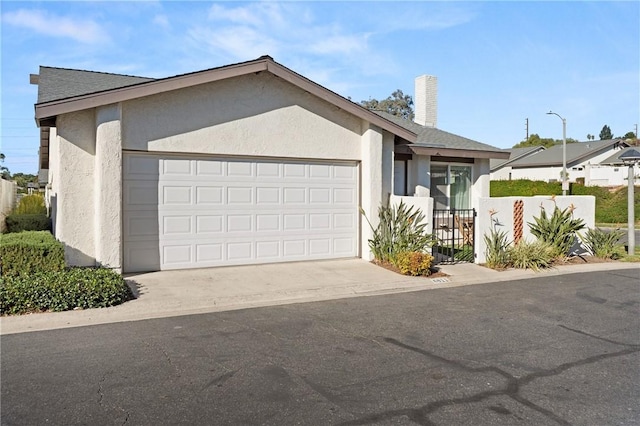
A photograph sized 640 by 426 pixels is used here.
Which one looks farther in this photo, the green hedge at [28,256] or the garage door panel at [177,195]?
the garage door panel at [177,195]

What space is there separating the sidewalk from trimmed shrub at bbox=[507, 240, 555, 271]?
329 mm

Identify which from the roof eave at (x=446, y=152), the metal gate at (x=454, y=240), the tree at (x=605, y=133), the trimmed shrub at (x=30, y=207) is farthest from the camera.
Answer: the tree at (x=605, y=133)

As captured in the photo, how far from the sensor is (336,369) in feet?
17.4

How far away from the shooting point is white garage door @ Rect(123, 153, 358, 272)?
409 inches

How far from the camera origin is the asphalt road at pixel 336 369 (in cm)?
425

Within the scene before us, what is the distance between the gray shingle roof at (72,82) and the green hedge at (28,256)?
114 inches

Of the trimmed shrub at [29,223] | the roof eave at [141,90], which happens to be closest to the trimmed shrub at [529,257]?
the roof eave at [141,90]

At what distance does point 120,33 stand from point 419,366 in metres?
11.2

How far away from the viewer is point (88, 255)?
1002 cm

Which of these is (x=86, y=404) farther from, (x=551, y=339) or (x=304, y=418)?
(x=551, y=339)

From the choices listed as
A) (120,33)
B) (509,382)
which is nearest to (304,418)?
Answer: (509,382)

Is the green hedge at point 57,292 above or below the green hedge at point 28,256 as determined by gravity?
below

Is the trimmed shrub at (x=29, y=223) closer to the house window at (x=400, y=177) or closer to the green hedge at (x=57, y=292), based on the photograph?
the green hedge at (x=57, y=292)

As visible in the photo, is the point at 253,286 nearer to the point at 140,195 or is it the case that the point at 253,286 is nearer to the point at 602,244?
the point at 140,195
